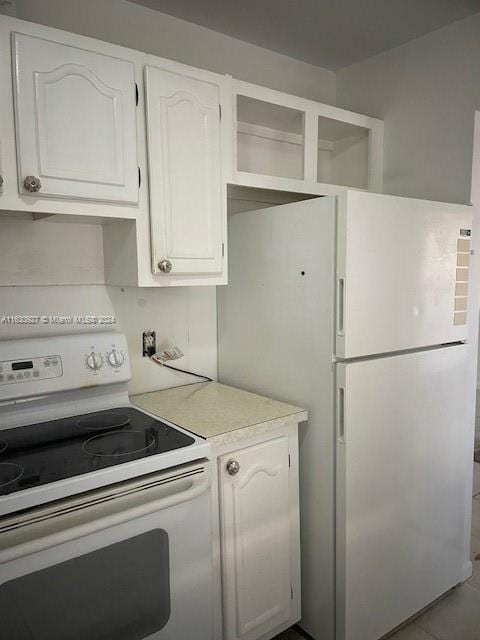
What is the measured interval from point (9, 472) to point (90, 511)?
0.75ft

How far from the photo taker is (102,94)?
141 centimetres

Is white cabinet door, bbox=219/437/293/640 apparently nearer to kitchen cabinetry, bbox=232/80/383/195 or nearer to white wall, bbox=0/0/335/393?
white wall, bbox=0/0/335/393

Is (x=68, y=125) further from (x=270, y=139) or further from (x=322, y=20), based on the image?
(x=322, y=20)

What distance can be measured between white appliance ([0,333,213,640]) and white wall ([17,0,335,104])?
1.14 meters

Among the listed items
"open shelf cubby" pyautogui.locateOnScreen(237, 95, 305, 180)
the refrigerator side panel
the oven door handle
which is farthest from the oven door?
"open shelf cubby" pyautogui.locateOnScreen(237, 95, 305, 180)

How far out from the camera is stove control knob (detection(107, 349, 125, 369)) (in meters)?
1.67

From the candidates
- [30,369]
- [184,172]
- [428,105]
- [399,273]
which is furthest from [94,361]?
[428,105]

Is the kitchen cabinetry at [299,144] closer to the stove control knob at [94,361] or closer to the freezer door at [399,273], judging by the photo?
the freezer door at [399,273]

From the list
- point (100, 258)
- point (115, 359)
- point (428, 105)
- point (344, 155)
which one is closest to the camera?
point (115, 359)

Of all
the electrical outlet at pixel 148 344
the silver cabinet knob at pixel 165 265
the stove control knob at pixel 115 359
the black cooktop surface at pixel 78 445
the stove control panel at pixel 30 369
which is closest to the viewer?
the black cooktop surface at pixel 78 445

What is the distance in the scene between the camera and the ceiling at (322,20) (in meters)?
1.86

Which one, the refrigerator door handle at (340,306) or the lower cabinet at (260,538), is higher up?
the refrigerator door handle at (340,306)

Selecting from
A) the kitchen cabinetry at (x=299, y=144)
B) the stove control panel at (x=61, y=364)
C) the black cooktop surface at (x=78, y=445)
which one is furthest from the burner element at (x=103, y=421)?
the kitchen cabinetry at (x=299, y=144)

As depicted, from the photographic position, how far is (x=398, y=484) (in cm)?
174
